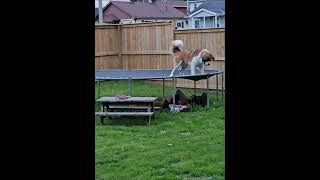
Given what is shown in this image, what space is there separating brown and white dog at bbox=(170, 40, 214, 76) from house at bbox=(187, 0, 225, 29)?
59.4ft

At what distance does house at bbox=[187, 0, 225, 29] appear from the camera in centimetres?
2952

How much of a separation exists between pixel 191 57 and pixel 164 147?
4.46m

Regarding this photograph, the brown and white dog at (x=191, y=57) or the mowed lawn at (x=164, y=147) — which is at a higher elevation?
the brown and white dog at (x=191, y=57)

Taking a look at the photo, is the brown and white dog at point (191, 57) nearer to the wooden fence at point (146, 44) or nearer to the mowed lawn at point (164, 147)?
the mowed lawn at point (164, 147)

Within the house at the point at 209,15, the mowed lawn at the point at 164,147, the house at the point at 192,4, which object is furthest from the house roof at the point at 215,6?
the mowed lawn at the point at 164,147

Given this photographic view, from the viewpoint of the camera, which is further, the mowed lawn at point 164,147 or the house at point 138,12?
the house at point 138,12

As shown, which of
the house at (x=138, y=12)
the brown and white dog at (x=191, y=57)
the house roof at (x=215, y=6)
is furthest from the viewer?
the house at (x=138, y=12)

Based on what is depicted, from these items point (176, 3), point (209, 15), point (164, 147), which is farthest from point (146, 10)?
point (164, 147)

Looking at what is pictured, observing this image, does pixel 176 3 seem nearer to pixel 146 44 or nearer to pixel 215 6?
pixel 215 6

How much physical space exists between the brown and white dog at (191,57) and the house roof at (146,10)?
2072cm

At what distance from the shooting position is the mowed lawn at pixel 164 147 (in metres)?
5.34

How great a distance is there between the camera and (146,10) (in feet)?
111
